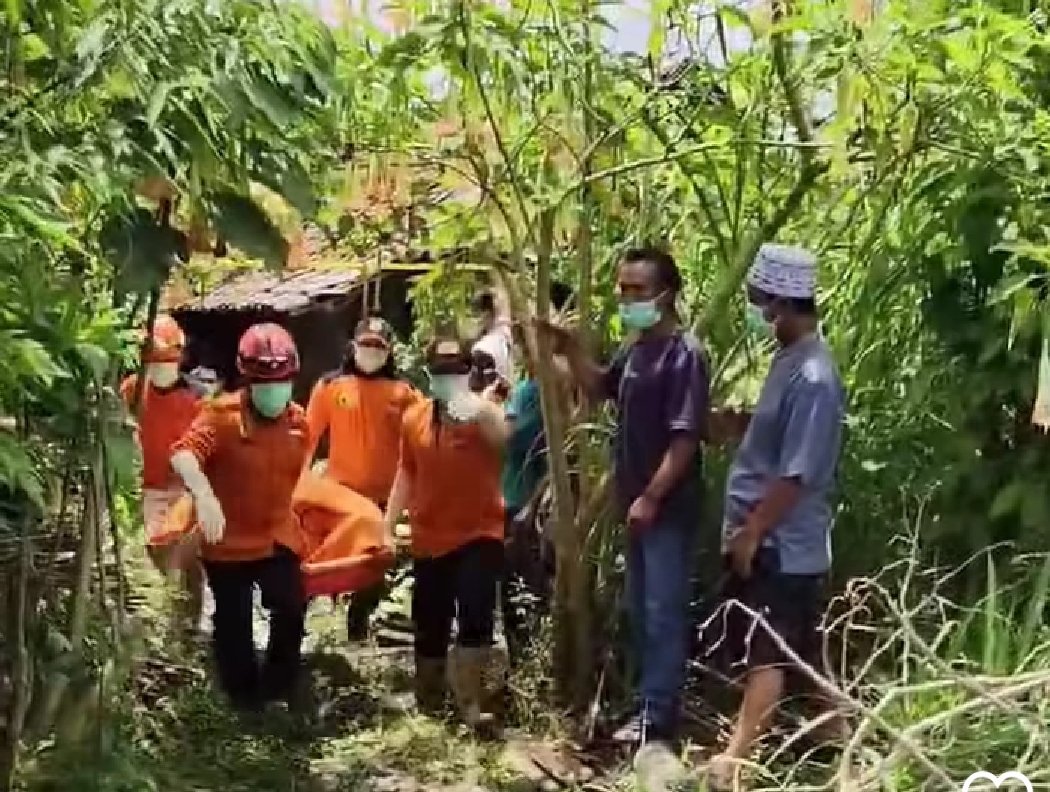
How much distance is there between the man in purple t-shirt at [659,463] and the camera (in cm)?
530

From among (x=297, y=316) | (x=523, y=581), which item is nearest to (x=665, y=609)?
(x=523, y=581)

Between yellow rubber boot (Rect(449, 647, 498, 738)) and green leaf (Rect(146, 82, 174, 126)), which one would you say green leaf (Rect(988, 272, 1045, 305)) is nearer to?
yellow rubber boot (Rect(449, 647, 498, 738))

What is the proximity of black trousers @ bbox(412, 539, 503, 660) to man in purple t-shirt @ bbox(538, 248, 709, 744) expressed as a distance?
88 cm

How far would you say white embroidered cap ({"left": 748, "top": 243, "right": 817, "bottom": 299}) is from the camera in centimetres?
498

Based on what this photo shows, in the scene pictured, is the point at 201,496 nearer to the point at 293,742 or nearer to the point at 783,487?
the point at 293,742

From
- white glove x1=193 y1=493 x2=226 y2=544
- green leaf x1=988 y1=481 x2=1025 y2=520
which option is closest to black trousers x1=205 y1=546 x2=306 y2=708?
white glove x1=193 y1=493 x2=226 y2=544

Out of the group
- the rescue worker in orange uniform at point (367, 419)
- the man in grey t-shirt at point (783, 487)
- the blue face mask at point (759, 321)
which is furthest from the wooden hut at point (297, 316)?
the man in grey t-shirt at point (783, 487)

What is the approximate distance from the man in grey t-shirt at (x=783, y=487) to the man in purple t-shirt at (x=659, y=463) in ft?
0.80

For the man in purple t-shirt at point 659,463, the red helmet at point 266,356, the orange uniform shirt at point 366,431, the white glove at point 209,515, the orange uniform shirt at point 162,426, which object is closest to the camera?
the man in purple t-shirt at point 659,463

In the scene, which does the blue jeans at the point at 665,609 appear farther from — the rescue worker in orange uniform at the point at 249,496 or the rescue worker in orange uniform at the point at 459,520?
the rescue worker in orange uniform at the point at 249,496

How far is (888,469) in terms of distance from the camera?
5.98m

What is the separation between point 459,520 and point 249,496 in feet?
2.44

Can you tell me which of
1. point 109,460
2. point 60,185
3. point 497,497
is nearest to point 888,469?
point 497,497

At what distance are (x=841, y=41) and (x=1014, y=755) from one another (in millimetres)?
2113
